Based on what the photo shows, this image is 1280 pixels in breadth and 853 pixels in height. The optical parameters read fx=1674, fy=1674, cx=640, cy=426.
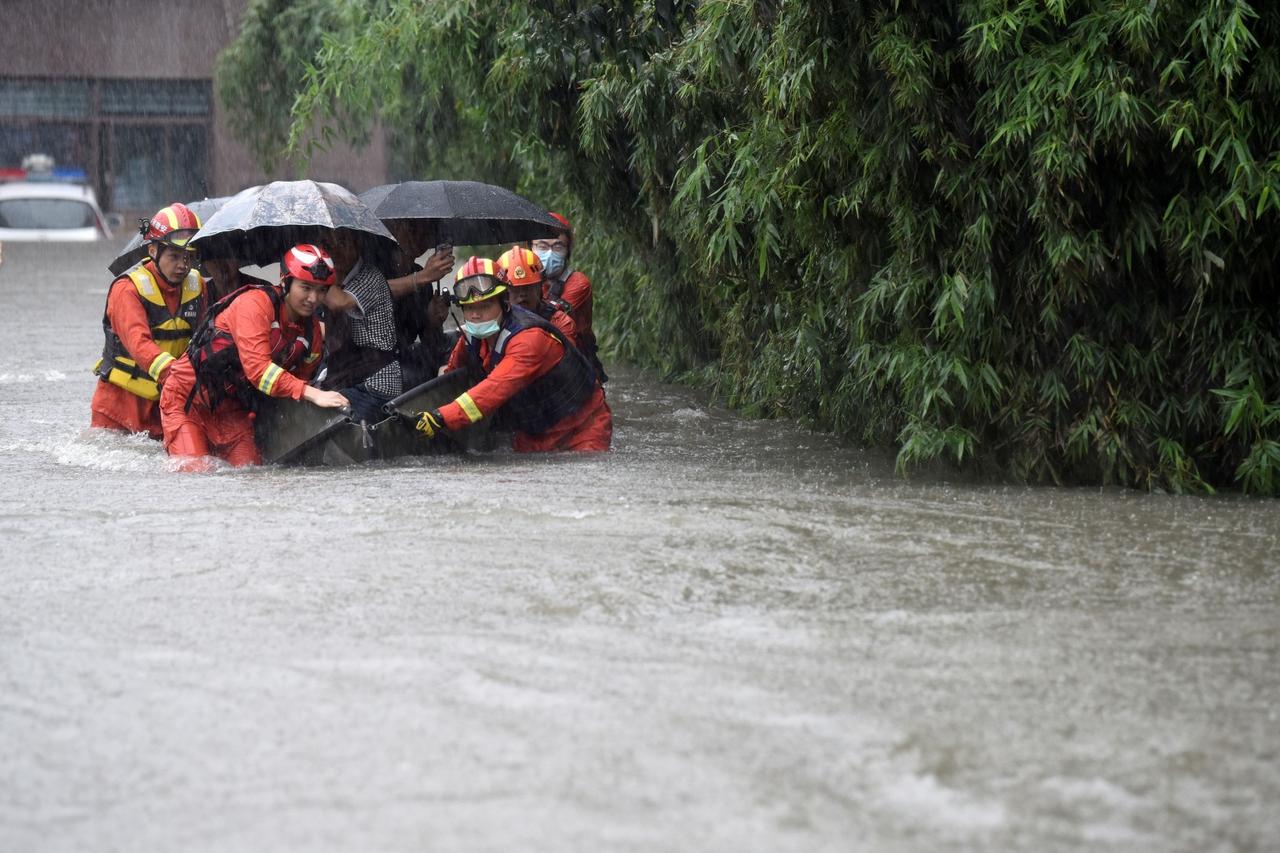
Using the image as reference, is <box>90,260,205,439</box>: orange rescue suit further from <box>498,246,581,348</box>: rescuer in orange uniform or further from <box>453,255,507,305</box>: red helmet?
<box>498,246,581,348</box>: rescuer in orange uniform

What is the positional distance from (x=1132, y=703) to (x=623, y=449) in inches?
212

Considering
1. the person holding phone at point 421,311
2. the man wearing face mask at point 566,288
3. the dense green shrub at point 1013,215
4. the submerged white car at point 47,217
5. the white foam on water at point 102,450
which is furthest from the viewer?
the submerged white car at point 47,217

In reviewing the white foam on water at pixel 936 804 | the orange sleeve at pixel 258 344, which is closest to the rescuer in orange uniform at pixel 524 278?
the orange sleeve at pixel 258 344

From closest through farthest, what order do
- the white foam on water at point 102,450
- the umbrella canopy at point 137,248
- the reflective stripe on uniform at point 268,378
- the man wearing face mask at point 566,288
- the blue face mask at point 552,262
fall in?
the reflective stripe on uniform at point 268,378 < the white foam on water at point 102,450 < the umbrella canopy at point 137,248 < the man wearing face mask at point 566,288 < the blue face mask at point 552,262

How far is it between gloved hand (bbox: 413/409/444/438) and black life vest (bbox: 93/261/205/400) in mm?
1531

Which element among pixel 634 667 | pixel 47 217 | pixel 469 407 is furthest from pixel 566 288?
pixel 47 217

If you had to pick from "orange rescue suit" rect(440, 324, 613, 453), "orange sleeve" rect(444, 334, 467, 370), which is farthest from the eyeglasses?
"orange sleeve" rect(444, 334, 467, 370)

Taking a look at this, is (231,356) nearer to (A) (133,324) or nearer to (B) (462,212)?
(A) (133,324)

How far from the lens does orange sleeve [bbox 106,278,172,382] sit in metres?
9.03

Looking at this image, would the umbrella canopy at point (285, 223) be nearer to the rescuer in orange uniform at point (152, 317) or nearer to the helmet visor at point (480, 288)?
the rescuer in orange uniform at point (152, 317)

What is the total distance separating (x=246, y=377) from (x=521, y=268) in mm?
1569

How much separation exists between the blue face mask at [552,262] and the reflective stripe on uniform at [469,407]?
6.12ft

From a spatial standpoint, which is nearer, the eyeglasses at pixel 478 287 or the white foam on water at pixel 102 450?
the eyeglasses at pixel 478 287

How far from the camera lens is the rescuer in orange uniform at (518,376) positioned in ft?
27.7
